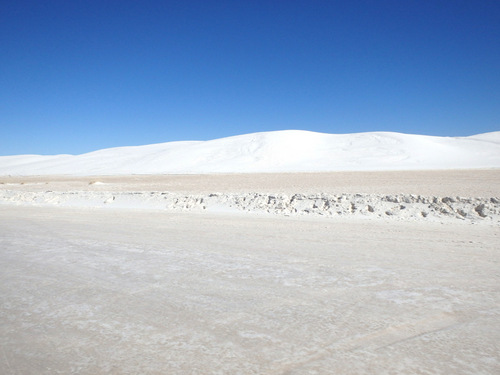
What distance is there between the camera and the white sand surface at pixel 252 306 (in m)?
2.44

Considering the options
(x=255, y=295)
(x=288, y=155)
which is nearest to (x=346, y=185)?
(x=255, y=295)

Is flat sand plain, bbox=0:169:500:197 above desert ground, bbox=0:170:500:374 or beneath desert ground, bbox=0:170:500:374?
above

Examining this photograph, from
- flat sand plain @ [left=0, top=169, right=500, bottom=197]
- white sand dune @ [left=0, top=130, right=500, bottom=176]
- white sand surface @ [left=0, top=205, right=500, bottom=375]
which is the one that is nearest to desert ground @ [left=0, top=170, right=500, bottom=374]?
white sand surface @ [left=0, top=205, right=500, bottom=375]

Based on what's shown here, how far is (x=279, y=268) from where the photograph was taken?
15.2ft

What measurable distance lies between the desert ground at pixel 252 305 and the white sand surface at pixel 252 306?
14 mm

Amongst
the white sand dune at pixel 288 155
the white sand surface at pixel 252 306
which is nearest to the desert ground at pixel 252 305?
the white sand surface at pixel 252 306

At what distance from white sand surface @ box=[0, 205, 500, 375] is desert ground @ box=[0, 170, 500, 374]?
0.05 ft

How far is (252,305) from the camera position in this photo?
3.38 meters

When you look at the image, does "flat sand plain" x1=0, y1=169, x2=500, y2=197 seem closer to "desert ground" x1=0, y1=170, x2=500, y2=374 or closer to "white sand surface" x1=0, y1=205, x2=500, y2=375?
"desert ground" x1=0, y1=170, x2=500, y2=374

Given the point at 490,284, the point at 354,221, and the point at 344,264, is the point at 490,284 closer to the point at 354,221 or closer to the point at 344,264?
the point at 344,264

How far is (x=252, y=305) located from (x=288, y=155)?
197 feet

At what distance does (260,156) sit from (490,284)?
5865 cm

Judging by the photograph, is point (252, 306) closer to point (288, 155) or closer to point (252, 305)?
point (252, 305)

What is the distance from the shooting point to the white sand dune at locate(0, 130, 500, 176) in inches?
2068
